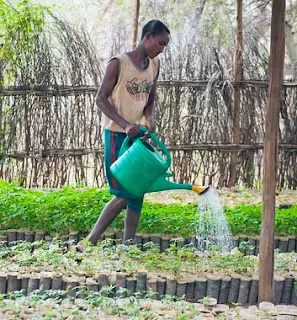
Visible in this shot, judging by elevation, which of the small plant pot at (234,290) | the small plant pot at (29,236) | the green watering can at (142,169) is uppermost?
the green watering can at (142,169)

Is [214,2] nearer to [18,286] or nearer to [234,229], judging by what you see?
[234,229]

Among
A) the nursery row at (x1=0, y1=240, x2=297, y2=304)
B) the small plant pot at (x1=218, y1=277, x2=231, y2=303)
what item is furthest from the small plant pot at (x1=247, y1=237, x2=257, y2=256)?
the small plant pot at (x1=218, y1=277, x2=231, y2=303)

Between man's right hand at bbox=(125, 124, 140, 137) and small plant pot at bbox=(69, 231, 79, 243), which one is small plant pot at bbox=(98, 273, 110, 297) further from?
small plant pot at bbox=(69, 231, 79, 243)

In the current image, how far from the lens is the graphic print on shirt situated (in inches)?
207

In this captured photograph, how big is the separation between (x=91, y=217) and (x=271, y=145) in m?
2.30

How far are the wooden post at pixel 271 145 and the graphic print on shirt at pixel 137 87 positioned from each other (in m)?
1.42

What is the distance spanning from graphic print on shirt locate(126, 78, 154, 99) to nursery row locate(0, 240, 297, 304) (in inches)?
42.3

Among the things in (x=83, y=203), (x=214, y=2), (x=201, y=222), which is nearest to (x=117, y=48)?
(x=83, y=203)

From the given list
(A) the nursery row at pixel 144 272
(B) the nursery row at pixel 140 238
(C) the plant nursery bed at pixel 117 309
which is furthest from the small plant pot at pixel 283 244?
(C) the plant nursery bed at pixel 117 309

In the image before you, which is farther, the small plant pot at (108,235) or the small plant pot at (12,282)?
the small plant pot at (108,235)

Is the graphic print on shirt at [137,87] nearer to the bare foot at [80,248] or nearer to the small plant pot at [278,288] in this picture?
the bare foot at [80,248]

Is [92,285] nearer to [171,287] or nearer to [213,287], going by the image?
[171,287]

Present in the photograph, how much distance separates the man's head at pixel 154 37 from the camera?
509cm

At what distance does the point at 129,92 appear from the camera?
5273mm
